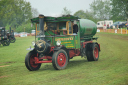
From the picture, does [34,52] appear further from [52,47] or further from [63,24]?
[63,24]

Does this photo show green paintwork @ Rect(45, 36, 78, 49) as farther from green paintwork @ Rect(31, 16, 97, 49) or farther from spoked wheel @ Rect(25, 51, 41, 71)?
spoked wheel @ Rect(25, 51, 41, 71)

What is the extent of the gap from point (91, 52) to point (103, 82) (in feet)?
21.1

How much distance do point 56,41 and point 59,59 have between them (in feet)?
3.96

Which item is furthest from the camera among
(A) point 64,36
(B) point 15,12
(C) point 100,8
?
(C) point 100,8

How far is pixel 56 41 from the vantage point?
11523 mm

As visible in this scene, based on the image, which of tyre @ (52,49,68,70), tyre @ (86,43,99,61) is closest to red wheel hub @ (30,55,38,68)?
tyre @ (52,49,68,70)

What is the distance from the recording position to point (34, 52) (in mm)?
11461

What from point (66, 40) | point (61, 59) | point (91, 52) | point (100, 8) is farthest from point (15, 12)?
point (61, 59)

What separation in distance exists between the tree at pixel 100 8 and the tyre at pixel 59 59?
11519cm

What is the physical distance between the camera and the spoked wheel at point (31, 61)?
36.1 feet

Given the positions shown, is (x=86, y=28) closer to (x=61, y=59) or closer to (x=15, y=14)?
(x=61, y=59)

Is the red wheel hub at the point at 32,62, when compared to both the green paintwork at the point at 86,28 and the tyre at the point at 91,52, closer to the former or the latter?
the green paintwork at the point at 86,28

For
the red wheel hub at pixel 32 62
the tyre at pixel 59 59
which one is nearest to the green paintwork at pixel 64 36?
the tyre at pixel 59 59

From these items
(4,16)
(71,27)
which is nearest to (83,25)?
(71,27)
